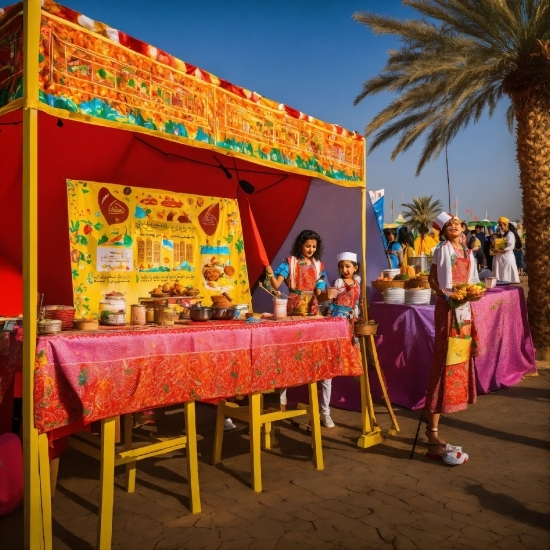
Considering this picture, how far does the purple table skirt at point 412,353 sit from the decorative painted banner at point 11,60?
3973 millimetres

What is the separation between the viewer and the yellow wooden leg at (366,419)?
4.86 metres

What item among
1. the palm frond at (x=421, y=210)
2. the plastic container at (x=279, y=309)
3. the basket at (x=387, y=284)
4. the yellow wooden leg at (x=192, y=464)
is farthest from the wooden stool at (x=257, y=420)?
the palm frond at (x=421, y=210)

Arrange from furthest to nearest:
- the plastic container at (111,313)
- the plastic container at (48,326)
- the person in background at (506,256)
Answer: the person in background at (506,256) → the plastic container at (111,313) → the plastic container at (48,326)

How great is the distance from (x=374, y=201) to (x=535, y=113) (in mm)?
2876

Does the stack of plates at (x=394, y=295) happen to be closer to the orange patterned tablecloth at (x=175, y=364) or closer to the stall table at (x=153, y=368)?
the orange patterned tablecloth at (x=175, y=364)

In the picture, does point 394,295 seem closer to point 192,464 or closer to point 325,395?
point 325,395

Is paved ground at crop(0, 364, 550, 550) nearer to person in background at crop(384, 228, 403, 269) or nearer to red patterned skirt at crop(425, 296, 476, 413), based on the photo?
red patterned skirt at crop(425, 296, 476, 413)

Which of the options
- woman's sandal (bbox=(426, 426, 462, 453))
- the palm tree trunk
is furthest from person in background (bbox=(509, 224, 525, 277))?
woman's sandal (bbox=(426, 426, 462, 453))

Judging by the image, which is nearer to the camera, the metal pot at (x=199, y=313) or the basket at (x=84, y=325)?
the basket at (x=84, y=325)

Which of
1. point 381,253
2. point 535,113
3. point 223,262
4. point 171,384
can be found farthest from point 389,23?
point 171,384

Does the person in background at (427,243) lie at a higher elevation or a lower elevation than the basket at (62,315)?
higher

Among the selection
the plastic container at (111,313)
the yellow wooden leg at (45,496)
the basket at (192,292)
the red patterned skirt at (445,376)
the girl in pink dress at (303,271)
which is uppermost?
the girl in pink dress at (303,271)

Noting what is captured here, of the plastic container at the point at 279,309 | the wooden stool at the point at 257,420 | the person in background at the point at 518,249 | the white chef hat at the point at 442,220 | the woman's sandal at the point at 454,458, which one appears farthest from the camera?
the person in background at the point at 518,249

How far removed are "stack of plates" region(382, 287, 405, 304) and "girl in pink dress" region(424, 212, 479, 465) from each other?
170 cm
